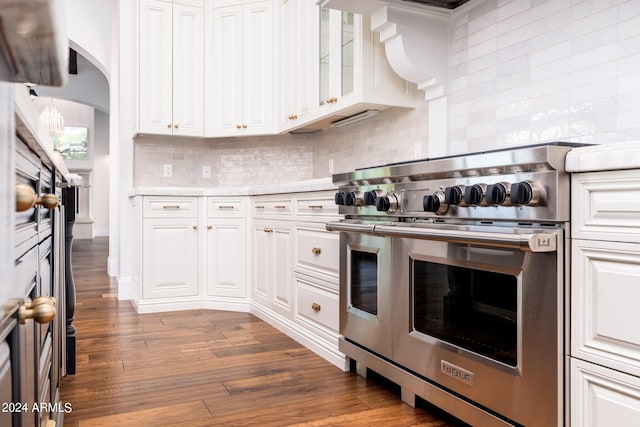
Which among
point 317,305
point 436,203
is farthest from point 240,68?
point 436,203

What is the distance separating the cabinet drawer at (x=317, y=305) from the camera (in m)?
2.49

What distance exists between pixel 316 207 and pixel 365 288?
622 millimetres

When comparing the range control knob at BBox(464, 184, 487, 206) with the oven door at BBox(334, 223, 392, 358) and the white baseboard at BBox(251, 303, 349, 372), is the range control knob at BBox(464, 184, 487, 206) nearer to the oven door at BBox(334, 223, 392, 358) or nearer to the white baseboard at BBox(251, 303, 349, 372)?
the oven door at BBox(334, 223, 392, 358)

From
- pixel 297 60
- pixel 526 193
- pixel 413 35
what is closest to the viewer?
pixel 526 193

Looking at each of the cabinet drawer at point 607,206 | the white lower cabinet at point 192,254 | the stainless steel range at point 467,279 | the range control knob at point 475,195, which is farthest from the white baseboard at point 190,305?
the cabinet drawer at point 607,206

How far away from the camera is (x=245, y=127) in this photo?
4.08 m

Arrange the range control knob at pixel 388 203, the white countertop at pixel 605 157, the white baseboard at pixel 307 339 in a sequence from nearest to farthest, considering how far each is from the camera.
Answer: the white countertop at pixel 605 157 < the range control knob at pixel 388 203 < the white baseboard at pixel 307 339

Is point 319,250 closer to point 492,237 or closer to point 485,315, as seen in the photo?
point 485,315

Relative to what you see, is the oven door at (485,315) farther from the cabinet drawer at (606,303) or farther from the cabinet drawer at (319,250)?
the cabinet drawer at (319,250)

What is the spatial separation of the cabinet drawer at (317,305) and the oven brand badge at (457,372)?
79 cm

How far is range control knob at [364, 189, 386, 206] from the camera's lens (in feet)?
6.77

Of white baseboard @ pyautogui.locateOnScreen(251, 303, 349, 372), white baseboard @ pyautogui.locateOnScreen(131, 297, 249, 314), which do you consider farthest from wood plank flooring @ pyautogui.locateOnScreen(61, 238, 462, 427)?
white baseboard @ pyautogui.locateOnScreen(131, 297, 249, 314)

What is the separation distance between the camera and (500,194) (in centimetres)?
144

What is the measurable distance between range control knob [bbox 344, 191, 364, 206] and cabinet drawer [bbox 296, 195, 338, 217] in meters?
0.28
